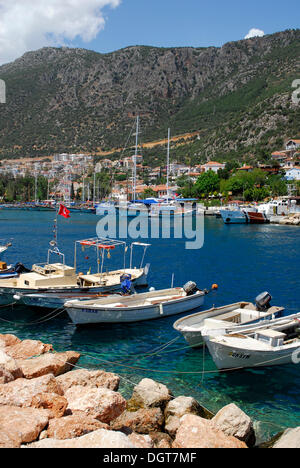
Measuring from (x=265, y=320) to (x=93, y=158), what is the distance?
18823 cm

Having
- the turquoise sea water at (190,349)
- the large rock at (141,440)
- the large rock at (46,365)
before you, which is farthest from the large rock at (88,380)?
the large rock at (141,440)

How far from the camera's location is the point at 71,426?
8852mm

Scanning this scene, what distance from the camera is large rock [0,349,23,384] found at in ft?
37.6

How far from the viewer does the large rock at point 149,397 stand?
11.4 m

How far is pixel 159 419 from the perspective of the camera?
34.7 ft

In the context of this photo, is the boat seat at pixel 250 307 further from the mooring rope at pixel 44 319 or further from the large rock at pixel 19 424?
the large rock at pixel 19 424

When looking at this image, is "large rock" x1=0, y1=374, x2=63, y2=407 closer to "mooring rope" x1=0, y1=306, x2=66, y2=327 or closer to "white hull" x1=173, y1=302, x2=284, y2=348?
"white hull" x1=173, y1=302, x2=284, y2=348

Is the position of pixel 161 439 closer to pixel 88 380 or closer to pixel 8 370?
pixel 88 380

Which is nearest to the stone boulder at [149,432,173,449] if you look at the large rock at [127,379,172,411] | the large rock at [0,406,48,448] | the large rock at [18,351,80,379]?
the large rock at [127,379,172,411]

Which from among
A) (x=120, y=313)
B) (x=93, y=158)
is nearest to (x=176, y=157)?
(x=93, y=158)

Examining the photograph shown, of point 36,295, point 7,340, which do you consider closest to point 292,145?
point 36,295

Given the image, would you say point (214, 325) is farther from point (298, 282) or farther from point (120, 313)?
point (298, 282)

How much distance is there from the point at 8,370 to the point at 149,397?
4271 mm

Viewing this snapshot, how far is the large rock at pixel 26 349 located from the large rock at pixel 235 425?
797 cm
